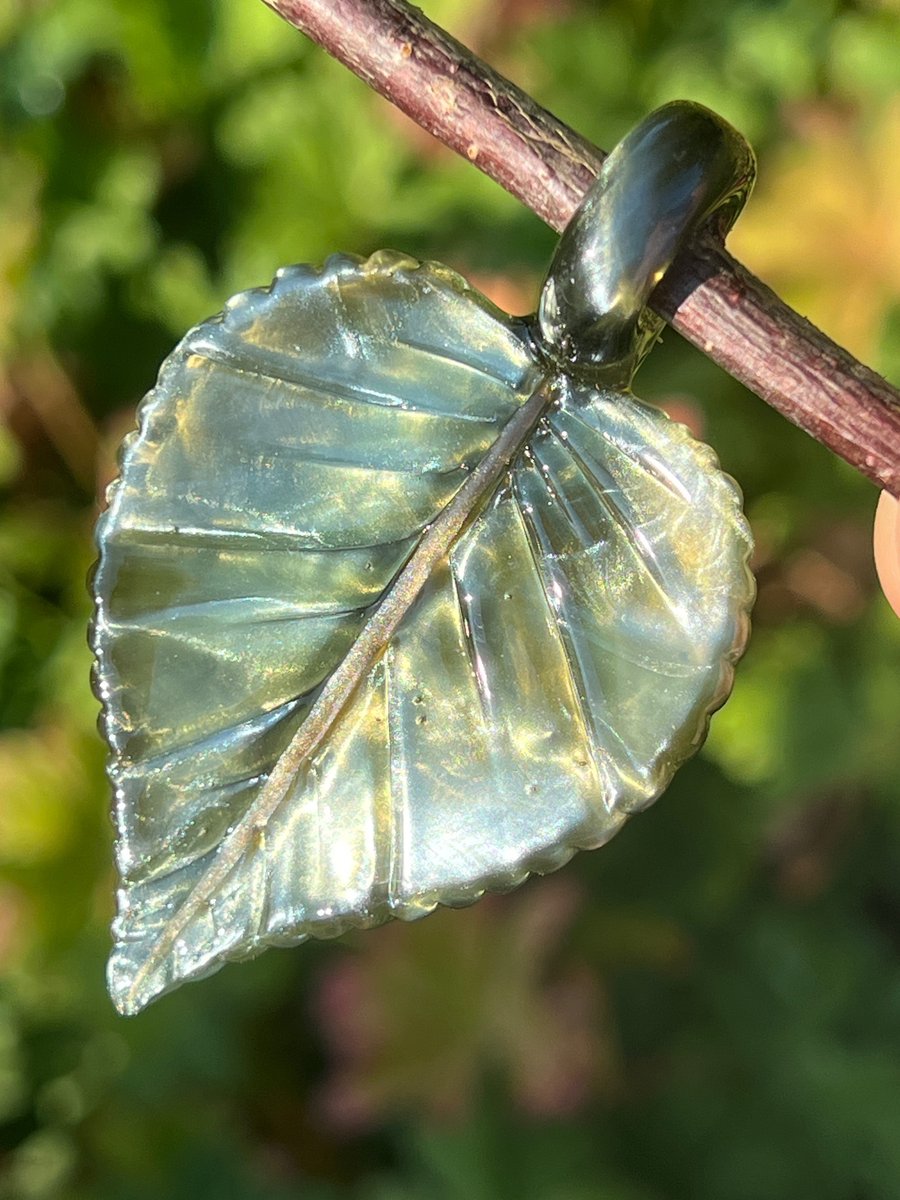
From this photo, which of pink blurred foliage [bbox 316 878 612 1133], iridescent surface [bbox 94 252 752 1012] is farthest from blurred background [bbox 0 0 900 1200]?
iridescent surface [bbox 94 252 752 1012]

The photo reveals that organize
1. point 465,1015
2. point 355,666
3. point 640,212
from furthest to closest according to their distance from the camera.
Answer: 1. point 465,1015
2. point 355,666
3. point 640,212

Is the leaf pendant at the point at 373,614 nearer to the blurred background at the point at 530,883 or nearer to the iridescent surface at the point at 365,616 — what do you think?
the iridescent surface at the point at 365,616

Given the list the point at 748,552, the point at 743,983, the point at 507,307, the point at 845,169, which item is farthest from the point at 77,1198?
the point at 845,169

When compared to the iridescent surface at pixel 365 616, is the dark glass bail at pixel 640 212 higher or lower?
higher

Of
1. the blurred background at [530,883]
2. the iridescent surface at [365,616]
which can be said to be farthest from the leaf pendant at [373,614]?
the blurred background at [530,883]

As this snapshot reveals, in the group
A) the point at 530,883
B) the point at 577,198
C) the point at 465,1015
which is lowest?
the point at 465,1015

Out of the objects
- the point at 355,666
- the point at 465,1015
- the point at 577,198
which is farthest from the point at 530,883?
the point at 577,198

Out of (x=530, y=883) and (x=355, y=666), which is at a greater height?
(x=355, y=666)

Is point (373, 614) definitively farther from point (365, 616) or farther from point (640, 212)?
point (640, 212)
